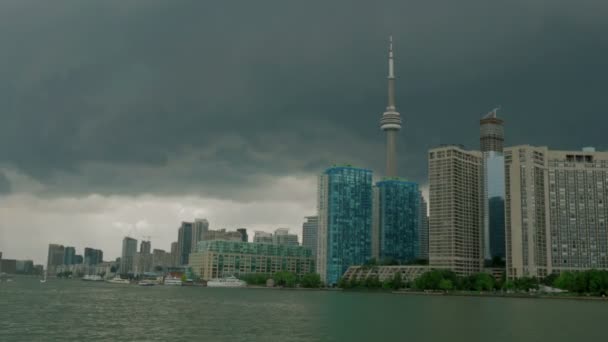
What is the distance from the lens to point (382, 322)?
107 metres

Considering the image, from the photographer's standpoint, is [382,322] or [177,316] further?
[177,316]

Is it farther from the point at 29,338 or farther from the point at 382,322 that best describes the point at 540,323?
the point at 29,338

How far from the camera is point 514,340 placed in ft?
265

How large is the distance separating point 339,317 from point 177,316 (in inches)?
1167

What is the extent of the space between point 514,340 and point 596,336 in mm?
12234

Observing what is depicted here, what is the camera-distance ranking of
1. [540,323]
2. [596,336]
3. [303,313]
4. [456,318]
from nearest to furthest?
[596,336] → [540,323] → [456,318] → [303,313]

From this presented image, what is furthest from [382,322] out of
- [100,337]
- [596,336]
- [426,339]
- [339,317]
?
[100,337]

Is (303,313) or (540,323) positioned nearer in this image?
(540,323)

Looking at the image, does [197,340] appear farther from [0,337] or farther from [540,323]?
[540,323]

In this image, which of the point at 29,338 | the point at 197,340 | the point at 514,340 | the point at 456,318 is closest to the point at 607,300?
the point at 456,318

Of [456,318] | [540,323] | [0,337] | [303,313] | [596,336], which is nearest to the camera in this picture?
[0,337]

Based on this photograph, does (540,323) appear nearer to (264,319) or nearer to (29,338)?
(264,319)

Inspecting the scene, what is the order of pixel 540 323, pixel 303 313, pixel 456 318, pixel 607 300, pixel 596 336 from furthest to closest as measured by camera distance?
pixel 607 300 < pixel 303 313 < pixel 456 318 < pixel 540 323 < pixel 596 336

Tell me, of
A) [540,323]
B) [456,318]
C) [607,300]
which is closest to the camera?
[540,323]
